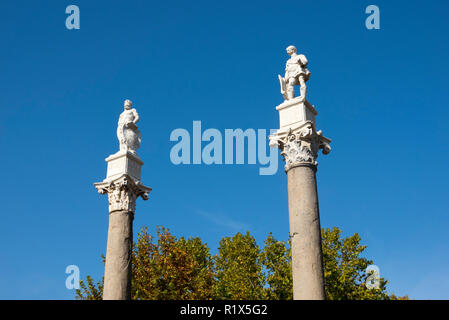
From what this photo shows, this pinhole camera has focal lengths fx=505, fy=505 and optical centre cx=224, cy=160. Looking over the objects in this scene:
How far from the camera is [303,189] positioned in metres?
15.0

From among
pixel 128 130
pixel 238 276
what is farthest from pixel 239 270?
pixel 128 130

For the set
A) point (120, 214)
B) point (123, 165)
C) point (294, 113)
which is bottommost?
point (120, 214)

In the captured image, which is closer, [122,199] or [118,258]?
[118,258]

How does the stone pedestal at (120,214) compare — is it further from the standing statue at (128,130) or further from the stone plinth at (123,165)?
the standing statue at (128,130)

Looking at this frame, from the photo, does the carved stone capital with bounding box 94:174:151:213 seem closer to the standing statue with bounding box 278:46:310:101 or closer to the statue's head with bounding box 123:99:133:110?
the statue's head with bounding box 123:99:133:110

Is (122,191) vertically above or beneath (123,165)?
beneath

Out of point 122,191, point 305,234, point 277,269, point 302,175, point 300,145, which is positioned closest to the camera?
point 305,234

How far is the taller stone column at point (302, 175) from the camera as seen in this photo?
1393 centimetres

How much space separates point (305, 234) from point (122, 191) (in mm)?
8008

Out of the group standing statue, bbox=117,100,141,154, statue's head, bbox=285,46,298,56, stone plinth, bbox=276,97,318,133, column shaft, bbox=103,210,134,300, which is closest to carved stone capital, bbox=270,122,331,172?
stone plinth, bbox=276,97,318,133

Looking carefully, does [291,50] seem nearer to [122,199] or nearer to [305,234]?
[305,234]
